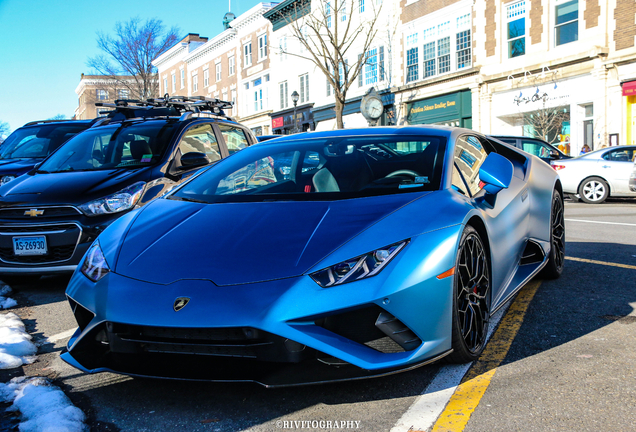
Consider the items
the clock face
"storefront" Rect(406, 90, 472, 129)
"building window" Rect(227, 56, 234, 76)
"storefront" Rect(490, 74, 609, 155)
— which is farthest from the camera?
"building window" Rect(227, 56, 234, 76)

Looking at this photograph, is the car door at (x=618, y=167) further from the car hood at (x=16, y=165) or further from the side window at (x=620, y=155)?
the car hood at (x=16, y=165)

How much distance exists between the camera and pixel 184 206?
3.40 metres

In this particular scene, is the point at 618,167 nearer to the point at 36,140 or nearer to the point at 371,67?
the point at 36,140

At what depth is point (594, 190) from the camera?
13.8 metres

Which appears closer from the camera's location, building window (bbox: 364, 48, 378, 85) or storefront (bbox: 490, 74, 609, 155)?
storefront (bbox: 490, 74, 609, 155)

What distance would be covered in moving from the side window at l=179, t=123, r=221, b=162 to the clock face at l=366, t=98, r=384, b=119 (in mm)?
20078

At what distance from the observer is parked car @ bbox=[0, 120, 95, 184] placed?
380 inches

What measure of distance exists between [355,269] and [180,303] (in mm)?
770

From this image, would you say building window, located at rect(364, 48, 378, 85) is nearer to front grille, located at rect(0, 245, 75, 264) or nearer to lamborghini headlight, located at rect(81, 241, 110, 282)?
front grille, located at rect(0, 245, 75, 264)

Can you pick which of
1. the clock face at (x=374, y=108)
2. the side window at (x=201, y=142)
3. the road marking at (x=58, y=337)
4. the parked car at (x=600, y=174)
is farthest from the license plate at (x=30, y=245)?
the clock face at (x=374, y=108)

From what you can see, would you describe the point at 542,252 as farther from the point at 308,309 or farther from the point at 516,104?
the point at 516,104

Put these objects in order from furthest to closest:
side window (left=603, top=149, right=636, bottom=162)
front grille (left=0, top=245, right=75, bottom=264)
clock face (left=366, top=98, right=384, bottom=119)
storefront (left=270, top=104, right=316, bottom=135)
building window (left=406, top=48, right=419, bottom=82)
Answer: storefront (left=270, top=104, right=316, bottom=135)
clock face (left=366, top=98, right=384, bottom=119)
building window (left=406, top=48, right=419, bottom=82)
side window (left=603, top=149, right=636, bottom=162)
front grille (left=0, top=245, right=75, bottom=264)

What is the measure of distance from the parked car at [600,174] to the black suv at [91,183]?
9.94 m

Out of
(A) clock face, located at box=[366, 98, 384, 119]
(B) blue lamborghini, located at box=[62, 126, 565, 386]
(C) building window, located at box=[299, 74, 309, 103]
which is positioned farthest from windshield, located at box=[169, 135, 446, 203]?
(C) building window, located at box=[299, 74, 309, 103]
